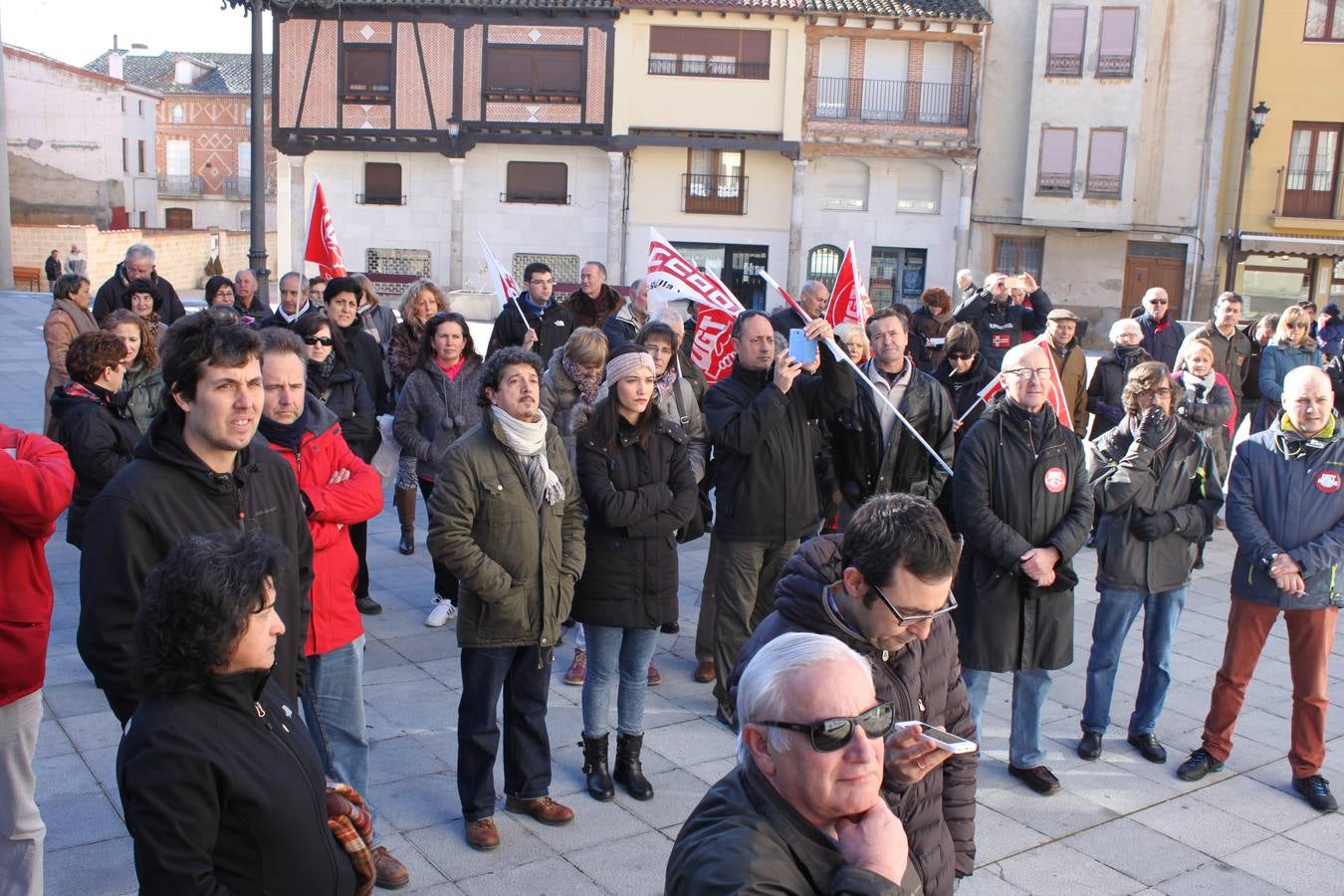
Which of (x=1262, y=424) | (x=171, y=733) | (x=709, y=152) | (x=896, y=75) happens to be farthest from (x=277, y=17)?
(x=171, y=733)

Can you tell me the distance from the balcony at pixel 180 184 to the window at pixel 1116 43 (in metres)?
50.6

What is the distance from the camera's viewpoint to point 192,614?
2561 mm

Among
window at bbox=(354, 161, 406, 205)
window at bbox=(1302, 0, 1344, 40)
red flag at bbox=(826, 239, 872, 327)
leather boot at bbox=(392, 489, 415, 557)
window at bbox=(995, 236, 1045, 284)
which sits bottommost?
leather boot at bbox=(392, 489, 415, 557)

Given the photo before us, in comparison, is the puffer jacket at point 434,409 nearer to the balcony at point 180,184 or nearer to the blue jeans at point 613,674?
the blue jeans at point 613,674

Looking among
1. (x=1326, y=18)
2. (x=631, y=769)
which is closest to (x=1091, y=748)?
(x=631, y=769)

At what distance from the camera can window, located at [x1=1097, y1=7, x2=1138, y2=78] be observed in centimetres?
3406

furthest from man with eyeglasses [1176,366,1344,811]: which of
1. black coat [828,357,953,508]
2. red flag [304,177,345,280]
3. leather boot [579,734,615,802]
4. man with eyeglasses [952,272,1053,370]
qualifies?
red flag [304,177,345,280]

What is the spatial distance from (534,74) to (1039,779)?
33.4m

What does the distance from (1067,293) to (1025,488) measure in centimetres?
3279

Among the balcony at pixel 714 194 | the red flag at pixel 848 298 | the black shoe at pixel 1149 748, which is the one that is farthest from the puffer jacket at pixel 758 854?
the balcony at pixel 714 194

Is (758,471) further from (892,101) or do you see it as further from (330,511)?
(892,101)

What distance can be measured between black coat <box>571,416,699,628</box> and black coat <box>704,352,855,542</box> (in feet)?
2.10

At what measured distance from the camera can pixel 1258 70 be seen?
3341 cm

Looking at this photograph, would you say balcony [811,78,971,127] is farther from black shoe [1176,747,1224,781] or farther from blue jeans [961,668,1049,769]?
blue jeans [961,668,1049,769]
